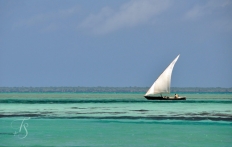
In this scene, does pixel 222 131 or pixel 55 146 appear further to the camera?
pixel 222 131

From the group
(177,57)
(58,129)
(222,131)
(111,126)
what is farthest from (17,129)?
(177,57)

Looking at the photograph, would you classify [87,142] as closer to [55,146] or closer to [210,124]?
[55,146]

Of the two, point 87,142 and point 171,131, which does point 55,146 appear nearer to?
point 87,142

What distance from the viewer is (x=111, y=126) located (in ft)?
130

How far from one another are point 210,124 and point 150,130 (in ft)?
20.6

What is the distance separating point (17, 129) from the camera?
121ft

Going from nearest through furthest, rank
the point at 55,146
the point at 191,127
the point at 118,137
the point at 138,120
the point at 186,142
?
the point at 55,146 < the point at 186,142 < the point at 118,137 < the point at 191,127 < the point at 138,120

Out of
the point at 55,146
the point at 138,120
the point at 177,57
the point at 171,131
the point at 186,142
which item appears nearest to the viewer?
the point at 55,146

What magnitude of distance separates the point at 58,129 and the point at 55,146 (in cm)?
829

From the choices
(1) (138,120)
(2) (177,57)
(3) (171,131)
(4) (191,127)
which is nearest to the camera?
(3) (171,131)

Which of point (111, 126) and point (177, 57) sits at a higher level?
point (177, 57)

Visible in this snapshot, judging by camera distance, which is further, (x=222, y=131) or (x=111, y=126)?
(x=111, y=126)

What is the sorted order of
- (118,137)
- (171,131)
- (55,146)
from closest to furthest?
(55,146)
(118,137)
(171,131)

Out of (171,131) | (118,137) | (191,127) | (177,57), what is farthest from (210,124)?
(177,57)
